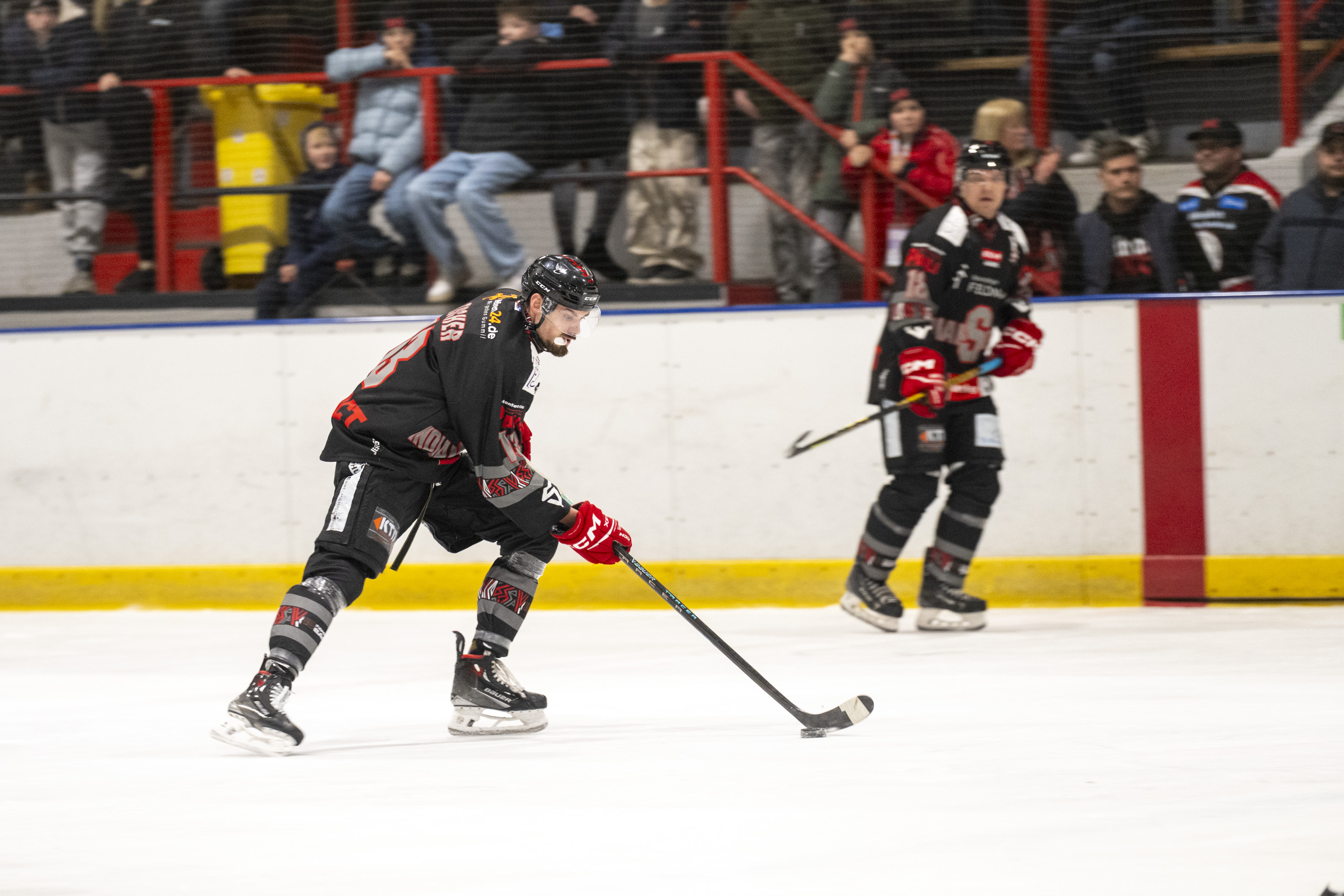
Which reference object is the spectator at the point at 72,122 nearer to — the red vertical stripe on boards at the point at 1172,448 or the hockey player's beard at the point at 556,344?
the hockey player's beard at the point at 556,344

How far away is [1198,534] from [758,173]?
2.14 meters

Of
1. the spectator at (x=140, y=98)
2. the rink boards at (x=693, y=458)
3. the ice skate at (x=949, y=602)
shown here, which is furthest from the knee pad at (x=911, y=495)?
the spectator at (x=140, y=98)

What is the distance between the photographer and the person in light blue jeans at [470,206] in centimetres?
609

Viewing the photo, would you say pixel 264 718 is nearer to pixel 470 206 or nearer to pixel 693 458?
pixel 693 458

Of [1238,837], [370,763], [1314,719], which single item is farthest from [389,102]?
[1238,837]

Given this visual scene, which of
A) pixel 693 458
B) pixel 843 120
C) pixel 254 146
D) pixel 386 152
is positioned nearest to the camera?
pixel 693 458

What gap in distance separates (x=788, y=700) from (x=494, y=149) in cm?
331

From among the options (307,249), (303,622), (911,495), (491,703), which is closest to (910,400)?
(911,495)

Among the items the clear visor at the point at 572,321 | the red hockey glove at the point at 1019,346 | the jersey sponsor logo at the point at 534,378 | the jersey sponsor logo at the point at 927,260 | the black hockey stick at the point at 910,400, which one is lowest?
the black hockey stick at the point at 910,400

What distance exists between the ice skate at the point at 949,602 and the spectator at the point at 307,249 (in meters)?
2.71

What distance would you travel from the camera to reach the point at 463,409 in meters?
3.36

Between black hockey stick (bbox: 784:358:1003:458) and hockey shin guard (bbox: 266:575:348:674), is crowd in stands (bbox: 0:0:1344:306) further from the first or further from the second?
hockey shin guard (bbox: 266:575:348:674)

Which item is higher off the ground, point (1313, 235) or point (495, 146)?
point (495, 146)

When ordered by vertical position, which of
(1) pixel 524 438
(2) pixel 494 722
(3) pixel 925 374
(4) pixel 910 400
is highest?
(1) pixel 524 438
